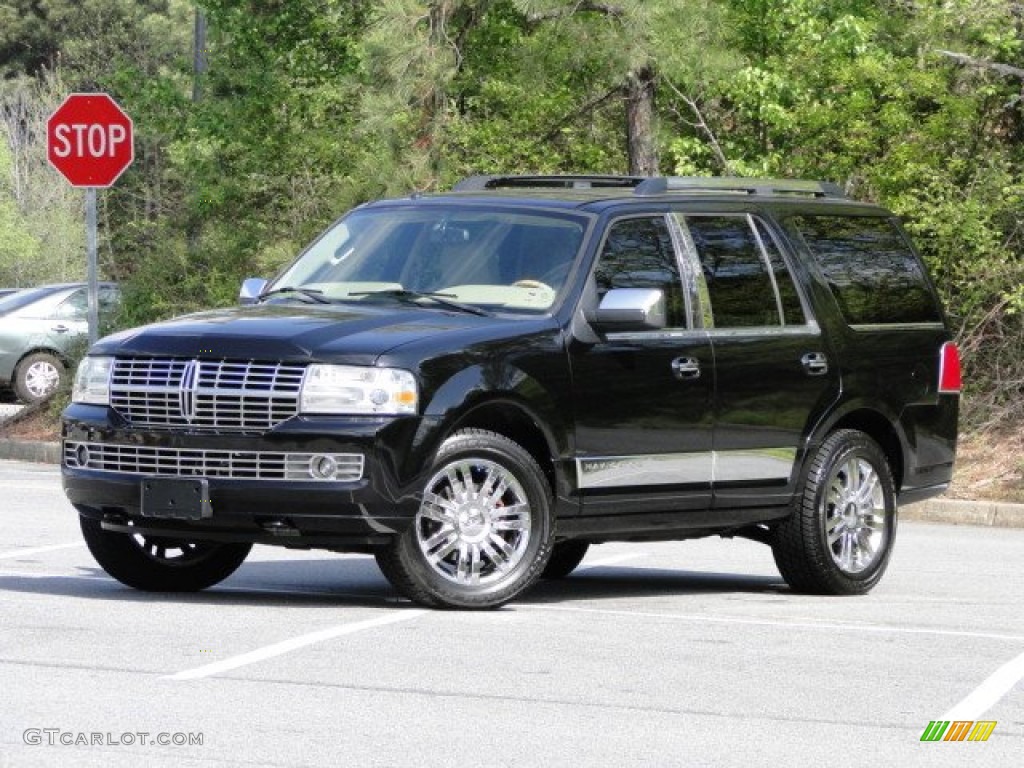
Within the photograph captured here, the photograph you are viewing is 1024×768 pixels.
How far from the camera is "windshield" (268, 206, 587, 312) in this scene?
1043 cm

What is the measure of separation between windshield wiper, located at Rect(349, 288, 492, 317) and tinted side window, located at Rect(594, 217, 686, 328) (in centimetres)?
64

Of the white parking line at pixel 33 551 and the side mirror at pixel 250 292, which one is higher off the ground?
the side mirror at pixel 250 292

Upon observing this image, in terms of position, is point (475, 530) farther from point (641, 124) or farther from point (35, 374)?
point (35, 374)

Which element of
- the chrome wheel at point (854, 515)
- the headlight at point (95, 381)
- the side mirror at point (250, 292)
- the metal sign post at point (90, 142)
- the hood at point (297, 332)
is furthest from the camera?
the metal sign post at point (90, 142)

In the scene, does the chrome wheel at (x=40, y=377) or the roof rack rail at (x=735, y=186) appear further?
the chrome wheel at (x=40, y=377)

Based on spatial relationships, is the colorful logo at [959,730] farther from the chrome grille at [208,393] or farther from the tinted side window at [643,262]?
the tinted side window at [643,262]

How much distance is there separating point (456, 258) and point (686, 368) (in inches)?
46.5

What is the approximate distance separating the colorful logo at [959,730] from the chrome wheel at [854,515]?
388 centimetres

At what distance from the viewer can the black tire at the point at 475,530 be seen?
971cm

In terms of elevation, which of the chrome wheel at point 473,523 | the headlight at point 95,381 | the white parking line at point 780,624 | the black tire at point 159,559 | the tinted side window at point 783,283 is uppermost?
the tinted side window at point 783,283

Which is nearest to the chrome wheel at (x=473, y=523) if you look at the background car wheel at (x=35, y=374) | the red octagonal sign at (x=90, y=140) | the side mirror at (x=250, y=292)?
the side mirror at (x=250, y=292)

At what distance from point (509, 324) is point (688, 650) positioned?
71.1 inches

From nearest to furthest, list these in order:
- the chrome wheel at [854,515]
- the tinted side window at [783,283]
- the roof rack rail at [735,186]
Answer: the roof rack rail at [735,186], the tinted side window at [783,283], the chrome wheel at [854,515]

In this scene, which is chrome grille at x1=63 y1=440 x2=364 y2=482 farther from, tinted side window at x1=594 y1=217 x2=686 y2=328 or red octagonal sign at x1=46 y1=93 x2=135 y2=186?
red octagonal sign at x1=46 y1=93 x2=135 y2=186
